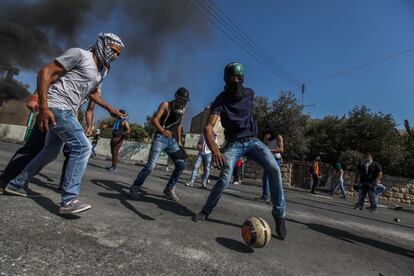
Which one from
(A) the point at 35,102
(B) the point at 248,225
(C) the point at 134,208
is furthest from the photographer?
(C) the point at 134,208

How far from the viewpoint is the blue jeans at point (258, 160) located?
3512 millimetres

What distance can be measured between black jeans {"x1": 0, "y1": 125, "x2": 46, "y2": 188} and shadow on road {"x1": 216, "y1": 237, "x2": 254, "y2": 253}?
2.32m

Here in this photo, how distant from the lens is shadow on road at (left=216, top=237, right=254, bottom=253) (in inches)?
110

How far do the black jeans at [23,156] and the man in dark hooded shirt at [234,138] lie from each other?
1954 millimetres

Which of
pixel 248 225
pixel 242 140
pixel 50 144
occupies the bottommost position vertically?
pixel 248 225

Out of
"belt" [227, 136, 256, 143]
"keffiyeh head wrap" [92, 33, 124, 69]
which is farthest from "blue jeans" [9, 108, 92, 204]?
"belt" [227, 136, 256, 143]

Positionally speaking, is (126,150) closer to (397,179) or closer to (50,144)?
(397,179)

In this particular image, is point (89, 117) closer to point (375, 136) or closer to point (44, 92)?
point (44, 92)

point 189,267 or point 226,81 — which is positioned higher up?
point 226,81

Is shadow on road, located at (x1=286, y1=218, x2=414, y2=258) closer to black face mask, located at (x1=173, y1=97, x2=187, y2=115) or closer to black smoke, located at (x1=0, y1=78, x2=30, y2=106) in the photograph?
black face mask, located at (x1=173, y1=97, x2=187, y2=115)

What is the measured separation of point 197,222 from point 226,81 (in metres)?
1.75

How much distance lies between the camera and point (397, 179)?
17.8 meters

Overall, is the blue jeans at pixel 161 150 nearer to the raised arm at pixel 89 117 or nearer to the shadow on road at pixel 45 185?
the raised arm at pixel 89 117

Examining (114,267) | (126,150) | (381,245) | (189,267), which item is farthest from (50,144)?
(126,150)
